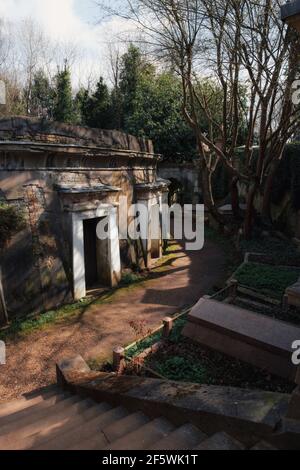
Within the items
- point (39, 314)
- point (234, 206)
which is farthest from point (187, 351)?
point (234, 206)

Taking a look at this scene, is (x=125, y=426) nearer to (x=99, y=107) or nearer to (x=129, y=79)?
(x=99, y=107)

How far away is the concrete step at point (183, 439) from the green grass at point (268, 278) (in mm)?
5215

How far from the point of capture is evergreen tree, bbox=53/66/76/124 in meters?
25.2

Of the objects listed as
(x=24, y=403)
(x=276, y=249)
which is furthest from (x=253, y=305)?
(x=276, y=249)

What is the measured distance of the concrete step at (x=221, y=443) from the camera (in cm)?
231

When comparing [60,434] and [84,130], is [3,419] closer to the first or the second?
[60,434]

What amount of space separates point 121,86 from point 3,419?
2677 centimetres

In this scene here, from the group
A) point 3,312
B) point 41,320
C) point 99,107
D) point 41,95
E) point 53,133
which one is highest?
point 41,95

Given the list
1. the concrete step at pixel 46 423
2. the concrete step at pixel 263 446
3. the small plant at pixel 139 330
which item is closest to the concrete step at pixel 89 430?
the concrete step at pixel 46 423

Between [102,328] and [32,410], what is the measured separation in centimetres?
373

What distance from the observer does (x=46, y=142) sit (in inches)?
306

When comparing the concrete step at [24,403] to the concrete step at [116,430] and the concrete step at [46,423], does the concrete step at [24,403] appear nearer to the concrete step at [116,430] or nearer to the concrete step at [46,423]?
the concrete step at [46,423]

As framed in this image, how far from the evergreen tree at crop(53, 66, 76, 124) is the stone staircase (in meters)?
24.8

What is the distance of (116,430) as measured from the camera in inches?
115
